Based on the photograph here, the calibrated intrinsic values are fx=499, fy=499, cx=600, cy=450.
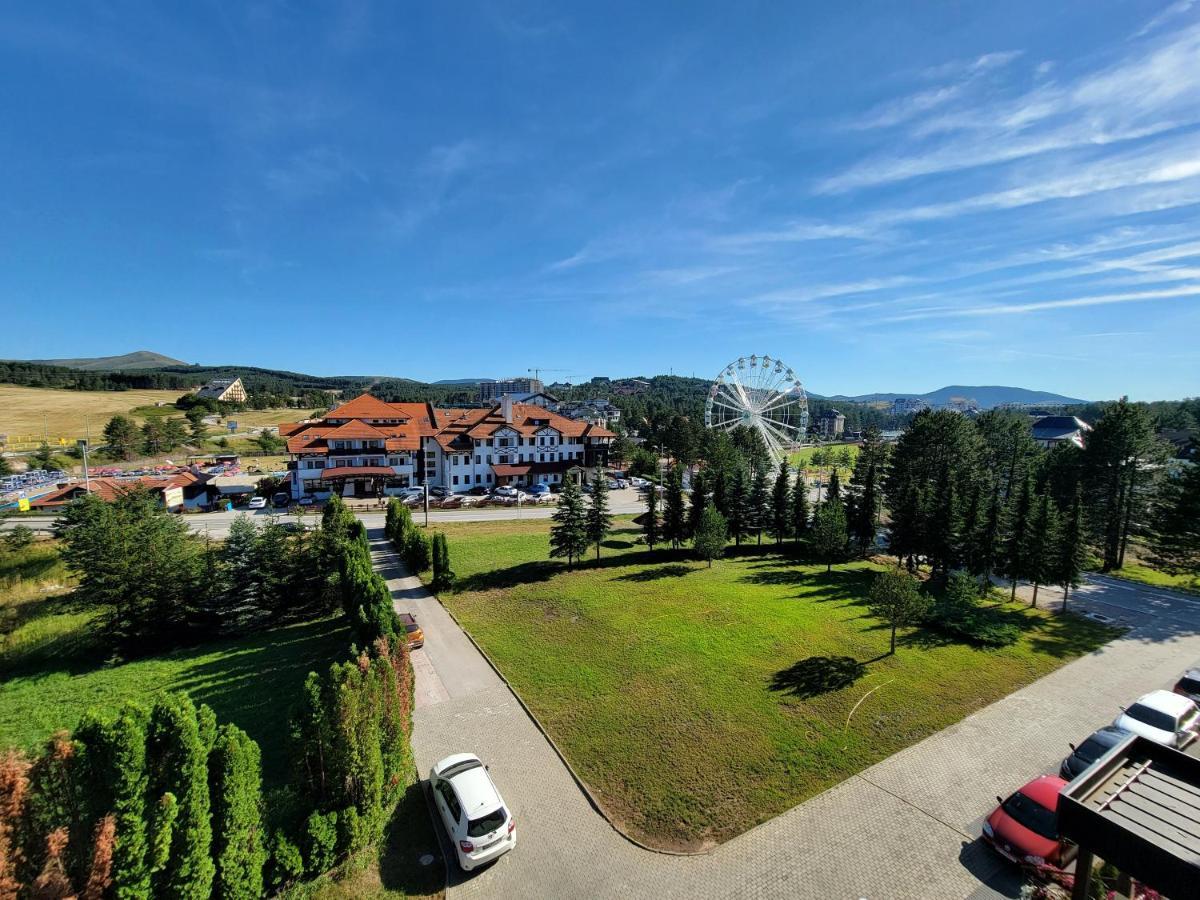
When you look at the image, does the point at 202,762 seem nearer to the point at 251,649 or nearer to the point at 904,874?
the point at 904,874

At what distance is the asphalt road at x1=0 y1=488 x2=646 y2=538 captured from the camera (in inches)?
1567

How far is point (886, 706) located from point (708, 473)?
2645 centimetres

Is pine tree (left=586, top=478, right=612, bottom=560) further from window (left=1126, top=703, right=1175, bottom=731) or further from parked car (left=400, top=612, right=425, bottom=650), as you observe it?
Answer: window (left=1126, top=703, right=1175, bottom=731)

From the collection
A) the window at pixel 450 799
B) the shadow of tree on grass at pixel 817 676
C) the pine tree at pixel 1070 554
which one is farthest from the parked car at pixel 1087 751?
the pine tree at pixel 1070 554

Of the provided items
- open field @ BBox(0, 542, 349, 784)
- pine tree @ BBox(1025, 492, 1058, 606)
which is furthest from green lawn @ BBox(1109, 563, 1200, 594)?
open field @ BBox(0, 542, 349, 784)

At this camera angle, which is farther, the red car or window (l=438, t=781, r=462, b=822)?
window (l=438, t=781, r=462, b=822)

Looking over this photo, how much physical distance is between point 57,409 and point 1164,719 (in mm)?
173321

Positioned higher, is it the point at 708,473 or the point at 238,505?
the point at 708,473

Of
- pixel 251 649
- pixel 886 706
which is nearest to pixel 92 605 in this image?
pixel 251 649

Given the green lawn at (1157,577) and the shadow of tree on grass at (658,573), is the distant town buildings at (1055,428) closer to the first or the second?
the green lawn at (1157,577)

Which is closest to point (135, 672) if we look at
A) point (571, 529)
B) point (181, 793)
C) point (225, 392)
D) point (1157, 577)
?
point (181, 793)

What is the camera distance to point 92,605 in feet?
68.1

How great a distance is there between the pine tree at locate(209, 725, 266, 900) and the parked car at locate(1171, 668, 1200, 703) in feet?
91.7

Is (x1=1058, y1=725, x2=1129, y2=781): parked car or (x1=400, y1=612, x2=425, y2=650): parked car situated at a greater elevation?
(x1=1058, y1=725, x2=1129, y2=781): parked car
